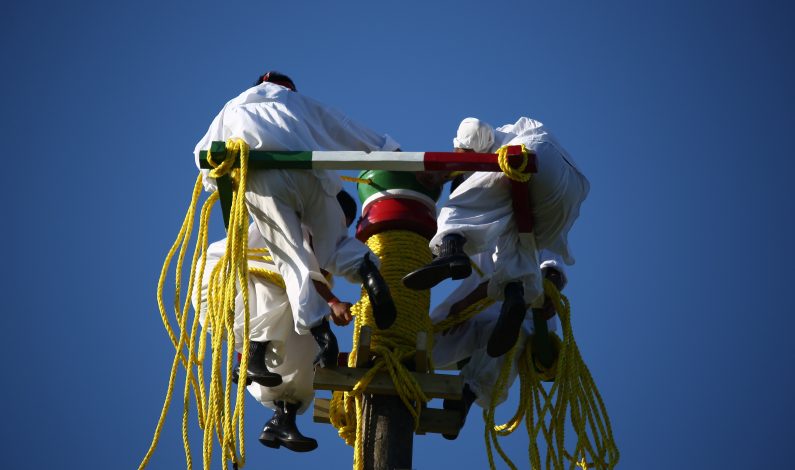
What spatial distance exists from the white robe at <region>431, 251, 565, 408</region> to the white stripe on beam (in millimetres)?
1122

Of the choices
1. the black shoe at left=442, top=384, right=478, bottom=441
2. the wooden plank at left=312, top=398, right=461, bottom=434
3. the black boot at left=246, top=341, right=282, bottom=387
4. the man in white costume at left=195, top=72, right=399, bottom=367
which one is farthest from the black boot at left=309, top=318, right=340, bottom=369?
the black shoe at left=442, top=384, right=478, bottom=441

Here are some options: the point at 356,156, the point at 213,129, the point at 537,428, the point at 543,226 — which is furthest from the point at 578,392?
the point at 213,129

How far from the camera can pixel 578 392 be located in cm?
719

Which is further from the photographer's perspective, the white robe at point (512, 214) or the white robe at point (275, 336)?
the white robe at point (275, 336)

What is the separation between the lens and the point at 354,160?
6.55 m

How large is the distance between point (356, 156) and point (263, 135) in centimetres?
53

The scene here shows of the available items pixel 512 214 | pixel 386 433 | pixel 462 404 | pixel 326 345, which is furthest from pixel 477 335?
pixel 326 345

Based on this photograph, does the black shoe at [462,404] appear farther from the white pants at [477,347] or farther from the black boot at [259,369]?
the black boot at [259,369]

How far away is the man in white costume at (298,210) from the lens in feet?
21.2

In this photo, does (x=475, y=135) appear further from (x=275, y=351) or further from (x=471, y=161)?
(x=275, y=351)

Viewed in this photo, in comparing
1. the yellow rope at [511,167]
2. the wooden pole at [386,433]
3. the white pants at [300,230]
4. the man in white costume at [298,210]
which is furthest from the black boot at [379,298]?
the yellow rope at [511,167]

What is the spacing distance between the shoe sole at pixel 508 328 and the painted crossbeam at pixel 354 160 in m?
0.82

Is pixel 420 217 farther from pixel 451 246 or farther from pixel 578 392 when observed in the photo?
pixel 578 392

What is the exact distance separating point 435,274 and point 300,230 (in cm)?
80
